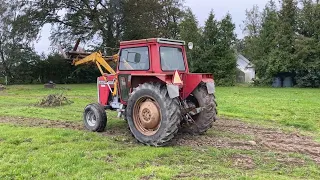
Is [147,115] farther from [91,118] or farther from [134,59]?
[91,118]

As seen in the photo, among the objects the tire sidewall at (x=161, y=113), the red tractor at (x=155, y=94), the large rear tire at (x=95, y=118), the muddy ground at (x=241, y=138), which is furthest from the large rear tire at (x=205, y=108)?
the large rear tire at (x=95, y=118)

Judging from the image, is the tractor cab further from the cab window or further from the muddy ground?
the muddy ground

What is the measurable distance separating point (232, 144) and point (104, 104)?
3401mm

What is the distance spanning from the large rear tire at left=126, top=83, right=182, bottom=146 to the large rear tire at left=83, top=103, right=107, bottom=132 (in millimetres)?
1150

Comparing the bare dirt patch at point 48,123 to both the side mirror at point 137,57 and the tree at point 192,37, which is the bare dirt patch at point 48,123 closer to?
the side mirror at point 137,57

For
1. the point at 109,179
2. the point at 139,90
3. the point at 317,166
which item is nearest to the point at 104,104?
the point at 139,90

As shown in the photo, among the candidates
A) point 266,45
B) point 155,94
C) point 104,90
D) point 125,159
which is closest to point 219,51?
point 266,45

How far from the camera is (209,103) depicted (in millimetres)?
7832

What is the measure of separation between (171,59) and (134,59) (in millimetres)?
809

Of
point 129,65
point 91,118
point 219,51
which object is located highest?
point 219,51

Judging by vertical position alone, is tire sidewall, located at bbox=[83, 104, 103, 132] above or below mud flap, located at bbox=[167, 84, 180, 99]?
below

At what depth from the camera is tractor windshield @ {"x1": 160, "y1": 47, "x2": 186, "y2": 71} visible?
297 inches

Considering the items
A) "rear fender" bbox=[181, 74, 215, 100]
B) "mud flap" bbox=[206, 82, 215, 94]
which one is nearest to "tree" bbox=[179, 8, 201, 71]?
"mud flap" bbox=[206, 82, 215, 94]

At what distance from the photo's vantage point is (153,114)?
6984 millimetres
